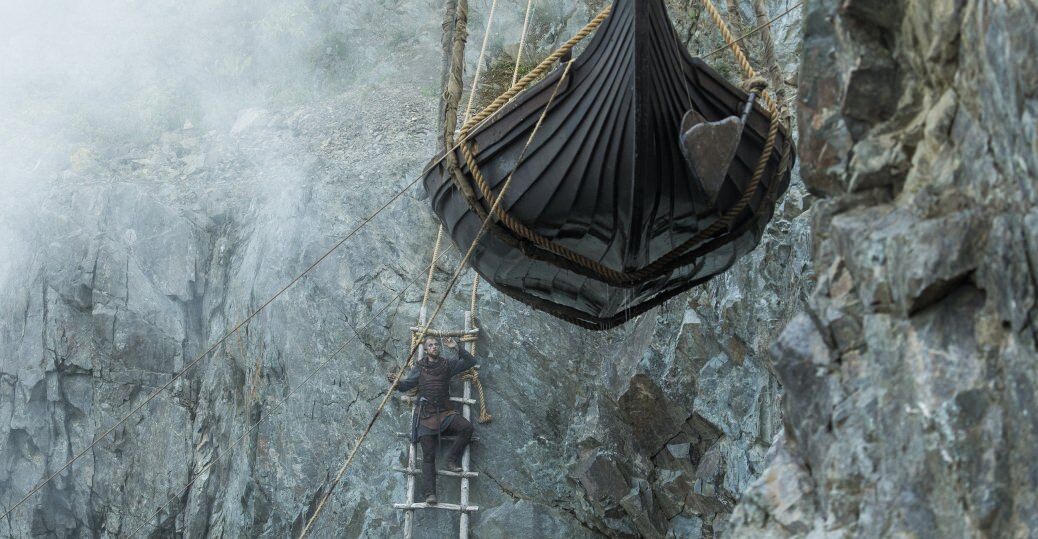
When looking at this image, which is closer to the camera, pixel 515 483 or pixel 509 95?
pixel 509 95

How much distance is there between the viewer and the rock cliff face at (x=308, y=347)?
6.76 metres

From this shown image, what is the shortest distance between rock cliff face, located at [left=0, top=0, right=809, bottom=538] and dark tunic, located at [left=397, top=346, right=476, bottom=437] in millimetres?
440

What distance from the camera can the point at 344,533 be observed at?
7.28 meters

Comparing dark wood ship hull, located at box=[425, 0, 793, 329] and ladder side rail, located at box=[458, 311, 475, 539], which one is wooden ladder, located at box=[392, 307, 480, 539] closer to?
ladder side rail, located at box=[458, 311, 475, 539]

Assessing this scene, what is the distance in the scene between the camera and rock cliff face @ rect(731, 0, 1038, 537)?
256 centimetres

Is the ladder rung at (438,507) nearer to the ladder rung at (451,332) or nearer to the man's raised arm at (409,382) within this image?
the man's raised arm at (409,382)

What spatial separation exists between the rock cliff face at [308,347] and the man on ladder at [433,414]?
0.24 m

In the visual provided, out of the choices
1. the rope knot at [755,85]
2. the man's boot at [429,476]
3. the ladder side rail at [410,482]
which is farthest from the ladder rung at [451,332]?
the rope knot at [755,85]

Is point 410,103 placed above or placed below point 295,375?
above

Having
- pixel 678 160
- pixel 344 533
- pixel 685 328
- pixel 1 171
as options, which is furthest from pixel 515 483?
pixel 1 171

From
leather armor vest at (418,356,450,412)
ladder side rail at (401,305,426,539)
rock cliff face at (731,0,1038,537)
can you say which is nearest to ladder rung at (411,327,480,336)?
ladder side rail at (401,305,426,539)

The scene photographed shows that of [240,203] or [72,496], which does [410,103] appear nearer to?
[240,203]

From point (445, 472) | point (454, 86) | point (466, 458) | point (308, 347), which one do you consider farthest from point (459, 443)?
point (454, 86)

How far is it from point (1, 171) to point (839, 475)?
10196mm
